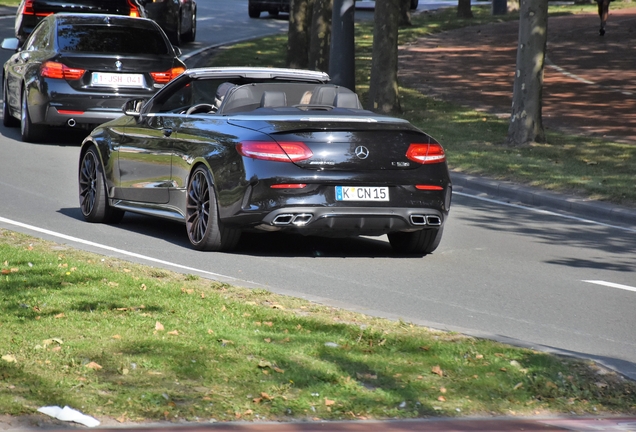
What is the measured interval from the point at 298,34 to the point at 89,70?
33.7ft

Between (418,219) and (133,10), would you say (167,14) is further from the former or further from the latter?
(418,219)

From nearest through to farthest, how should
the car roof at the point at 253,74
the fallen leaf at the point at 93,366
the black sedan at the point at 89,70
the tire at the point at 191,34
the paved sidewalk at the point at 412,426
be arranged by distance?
the paved sidewalk at the point at 412,426 → the fallen leaf at the point at 93,366 → the car roof at the point at 253,74 → the black sedan at the point at 89,70 → the tire at the point at 191,34

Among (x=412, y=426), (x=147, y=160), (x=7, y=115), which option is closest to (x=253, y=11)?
(x=7, y=115)

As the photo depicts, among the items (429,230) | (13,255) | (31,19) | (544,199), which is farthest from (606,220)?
(31,19)

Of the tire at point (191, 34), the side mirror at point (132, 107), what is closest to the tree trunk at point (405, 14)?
the tire at point (191, 34)

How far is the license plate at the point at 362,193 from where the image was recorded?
9.33 meters

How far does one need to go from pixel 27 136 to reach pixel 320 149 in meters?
8.76

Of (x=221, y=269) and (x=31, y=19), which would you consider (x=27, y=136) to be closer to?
(x=31, y=19)

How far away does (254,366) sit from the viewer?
579 cm

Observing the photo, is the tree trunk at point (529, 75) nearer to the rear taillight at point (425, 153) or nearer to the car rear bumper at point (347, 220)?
the rear taillight at point (425, 153)

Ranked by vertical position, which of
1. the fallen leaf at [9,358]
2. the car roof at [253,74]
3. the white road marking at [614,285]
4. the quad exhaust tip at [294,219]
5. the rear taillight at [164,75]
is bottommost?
the white road marking at [614,285]

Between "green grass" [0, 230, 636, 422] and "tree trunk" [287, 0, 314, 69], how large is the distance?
18866mm

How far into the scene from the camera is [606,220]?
13.0 m

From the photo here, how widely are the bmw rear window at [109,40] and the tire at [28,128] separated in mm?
1013
